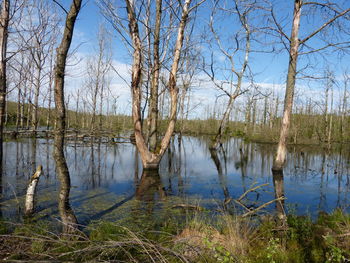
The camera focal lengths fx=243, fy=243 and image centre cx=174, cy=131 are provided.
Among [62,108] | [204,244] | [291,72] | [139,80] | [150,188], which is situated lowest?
[150,188]

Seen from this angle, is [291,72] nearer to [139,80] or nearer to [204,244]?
[139,80]

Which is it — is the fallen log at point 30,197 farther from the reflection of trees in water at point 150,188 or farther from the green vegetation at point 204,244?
the reflection of trees in water at point 150,188

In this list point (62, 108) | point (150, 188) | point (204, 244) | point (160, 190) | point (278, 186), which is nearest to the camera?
point (204, 244)

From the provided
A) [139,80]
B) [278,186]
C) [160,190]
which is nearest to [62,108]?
[160,190]

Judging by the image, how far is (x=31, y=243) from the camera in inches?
132

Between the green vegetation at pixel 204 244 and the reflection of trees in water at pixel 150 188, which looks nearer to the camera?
the green vegetation at pixel 204 244

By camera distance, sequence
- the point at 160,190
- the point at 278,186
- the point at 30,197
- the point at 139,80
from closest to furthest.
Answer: the point at 30,197, the point at 160,190, the point at 278,186, the point at 139,80

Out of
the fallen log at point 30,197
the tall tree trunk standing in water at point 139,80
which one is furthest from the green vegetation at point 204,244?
the tall tree trunk standing in water at point 139,80

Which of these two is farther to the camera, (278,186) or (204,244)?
(278,186)

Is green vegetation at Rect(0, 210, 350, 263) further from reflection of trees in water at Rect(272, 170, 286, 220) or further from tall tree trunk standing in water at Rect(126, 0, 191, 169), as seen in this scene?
tall tree trunk standing in water at Rect(126, 0, 191, 169)

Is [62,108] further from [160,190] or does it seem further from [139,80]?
[139,80]

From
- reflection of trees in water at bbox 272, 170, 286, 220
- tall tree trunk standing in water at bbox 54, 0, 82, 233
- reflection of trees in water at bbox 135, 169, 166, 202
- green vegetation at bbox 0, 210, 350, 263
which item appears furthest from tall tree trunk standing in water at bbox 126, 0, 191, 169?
green vegetation at bbox 0, 210, 350, 263

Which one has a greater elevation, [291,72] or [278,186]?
[291,72]

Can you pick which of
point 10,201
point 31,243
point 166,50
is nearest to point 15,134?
point 166,50
